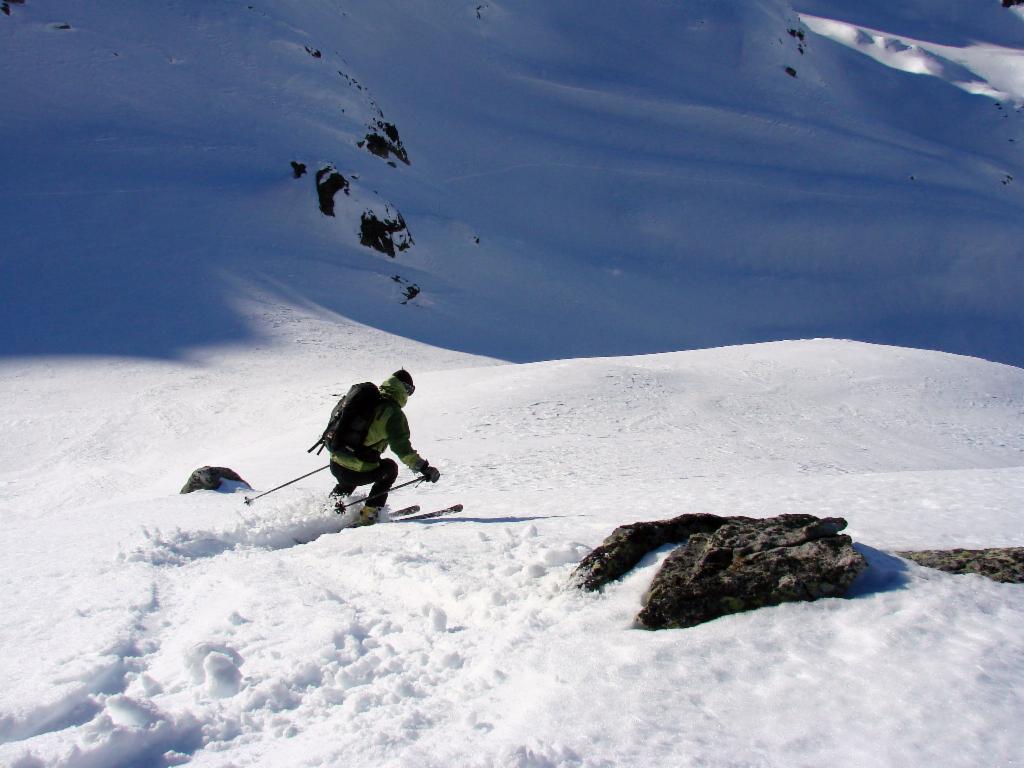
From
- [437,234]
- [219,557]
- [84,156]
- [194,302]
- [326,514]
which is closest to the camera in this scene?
[219,557]

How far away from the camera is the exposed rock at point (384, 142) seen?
37688 mm

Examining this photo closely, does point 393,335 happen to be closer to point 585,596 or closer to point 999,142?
point 585,596

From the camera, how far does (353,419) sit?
6180mm

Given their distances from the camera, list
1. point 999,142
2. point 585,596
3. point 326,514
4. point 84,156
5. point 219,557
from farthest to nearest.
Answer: point 999,142 < point 84,156 < point 326,514 < point 219,557 < point 585,596

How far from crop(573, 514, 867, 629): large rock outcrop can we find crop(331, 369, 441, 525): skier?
2.67m

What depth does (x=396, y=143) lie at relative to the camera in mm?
39906

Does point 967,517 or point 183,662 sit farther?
point 967,517

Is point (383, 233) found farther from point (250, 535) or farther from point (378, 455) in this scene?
point (250, 535)

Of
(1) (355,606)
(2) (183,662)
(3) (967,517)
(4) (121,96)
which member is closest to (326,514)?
(1) (355,606)

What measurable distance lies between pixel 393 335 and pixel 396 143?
19.0 m

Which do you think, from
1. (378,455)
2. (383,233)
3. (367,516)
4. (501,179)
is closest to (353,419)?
(378,455)

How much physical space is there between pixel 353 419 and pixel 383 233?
2713 cm

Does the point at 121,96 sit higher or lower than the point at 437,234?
higher

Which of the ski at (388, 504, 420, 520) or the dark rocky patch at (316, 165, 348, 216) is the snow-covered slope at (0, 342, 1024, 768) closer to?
the ski at (388, 504, 420, 520)
